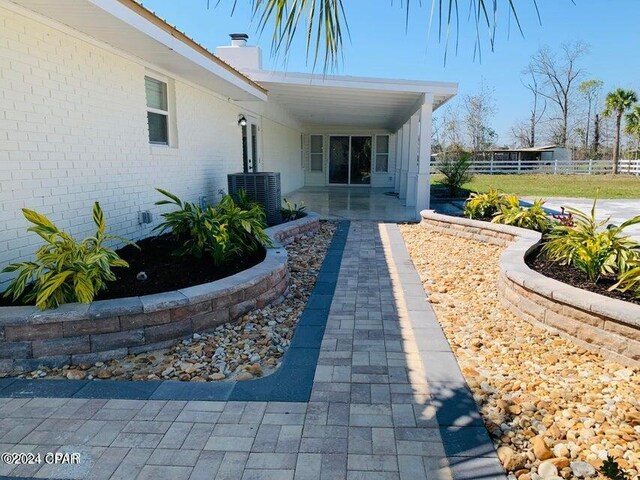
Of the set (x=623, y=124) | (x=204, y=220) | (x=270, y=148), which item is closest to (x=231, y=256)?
(x=204, y=220)

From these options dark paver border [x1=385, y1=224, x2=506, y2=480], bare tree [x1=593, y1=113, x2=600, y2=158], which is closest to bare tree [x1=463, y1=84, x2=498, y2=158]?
bare tree [x1=593, y1=113, x2=600, y2=158]

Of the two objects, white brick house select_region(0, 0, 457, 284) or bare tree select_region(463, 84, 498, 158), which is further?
bare tree select_region(463, 84, 498, 158)

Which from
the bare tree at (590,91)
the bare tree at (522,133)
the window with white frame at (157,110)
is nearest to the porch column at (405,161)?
the window with white frame at (157,110)

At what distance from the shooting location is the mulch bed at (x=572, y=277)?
363cm

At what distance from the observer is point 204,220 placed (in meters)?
4.86

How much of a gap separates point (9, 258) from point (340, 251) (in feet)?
13.6

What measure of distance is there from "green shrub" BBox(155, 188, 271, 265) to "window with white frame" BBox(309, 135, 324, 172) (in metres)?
13.8

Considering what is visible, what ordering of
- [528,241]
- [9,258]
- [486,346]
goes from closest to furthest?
[486,346] → [9,258] → [528,241]

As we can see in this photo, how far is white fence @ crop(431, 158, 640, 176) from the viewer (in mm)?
28328

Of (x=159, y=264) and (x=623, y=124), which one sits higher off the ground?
(x=623, y=124)

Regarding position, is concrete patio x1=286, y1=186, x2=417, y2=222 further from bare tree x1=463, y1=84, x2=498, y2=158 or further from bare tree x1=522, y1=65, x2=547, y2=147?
bare tree x1=522, y1=65, x2=547, y2=147

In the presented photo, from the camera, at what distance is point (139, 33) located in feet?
14.3

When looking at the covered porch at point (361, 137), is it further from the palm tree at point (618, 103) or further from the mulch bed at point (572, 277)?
the palm tree at point (618, 103)

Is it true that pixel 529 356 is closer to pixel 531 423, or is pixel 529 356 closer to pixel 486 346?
pixel 486 346
